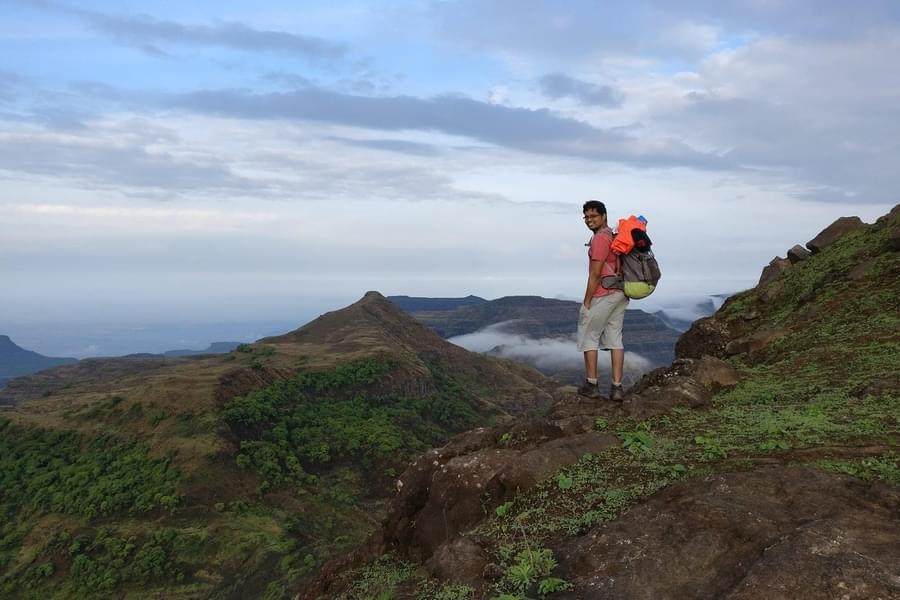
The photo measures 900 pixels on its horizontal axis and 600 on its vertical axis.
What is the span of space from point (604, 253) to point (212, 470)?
168 feet

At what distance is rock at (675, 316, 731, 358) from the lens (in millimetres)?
20047

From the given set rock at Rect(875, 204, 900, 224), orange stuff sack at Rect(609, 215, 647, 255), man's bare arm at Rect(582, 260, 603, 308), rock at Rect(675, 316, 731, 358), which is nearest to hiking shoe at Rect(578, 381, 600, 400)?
man's bare arm at Rect(582, 260, 603, 308)

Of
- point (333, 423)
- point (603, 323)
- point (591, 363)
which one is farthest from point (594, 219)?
point (333, 423)

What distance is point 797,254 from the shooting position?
28.7m

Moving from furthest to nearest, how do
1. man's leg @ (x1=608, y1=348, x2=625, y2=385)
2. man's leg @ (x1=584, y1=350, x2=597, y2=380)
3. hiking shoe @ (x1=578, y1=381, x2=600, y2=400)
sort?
hiking shoe @ (x1=578, y1=381, x2=600, y2=400) < man's leg @ (x1=584, y1=350, x2=597, y2=380) < man's leg @ (x1=608, y1=348, x2=625, y2=385)

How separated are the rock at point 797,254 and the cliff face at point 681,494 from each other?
13.1 meters

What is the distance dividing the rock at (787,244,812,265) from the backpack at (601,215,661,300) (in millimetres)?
21755

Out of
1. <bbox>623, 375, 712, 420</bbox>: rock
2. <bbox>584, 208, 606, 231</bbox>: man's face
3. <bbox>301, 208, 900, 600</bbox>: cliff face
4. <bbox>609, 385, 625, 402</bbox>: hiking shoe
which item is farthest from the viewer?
<bbox>609, 385, 625, 402</bbox>: hiking shoe

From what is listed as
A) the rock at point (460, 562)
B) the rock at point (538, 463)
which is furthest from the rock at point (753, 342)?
the rock at point (460, 562)

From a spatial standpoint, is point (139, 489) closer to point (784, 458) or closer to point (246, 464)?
point (246, 464)

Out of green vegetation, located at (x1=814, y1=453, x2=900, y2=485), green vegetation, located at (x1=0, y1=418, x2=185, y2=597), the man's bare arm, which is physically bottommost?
green vegetation, located at (x1=0, y1=418, x2=185, y2=597)

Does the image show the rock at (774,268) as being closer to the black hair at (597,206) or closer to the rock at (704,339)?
the rock at (704,339)

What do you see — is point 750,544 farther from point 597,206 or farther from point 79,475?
point 79,475

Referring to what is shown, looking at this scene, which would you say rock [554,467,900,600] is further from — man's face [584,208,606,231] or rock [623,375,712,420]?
man's face [584,208,606,231]
